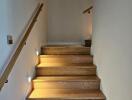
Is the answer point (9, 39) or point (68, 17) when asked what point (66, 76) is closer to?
point (9, 39)

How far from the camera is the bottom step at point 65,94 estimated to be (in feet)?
9.11

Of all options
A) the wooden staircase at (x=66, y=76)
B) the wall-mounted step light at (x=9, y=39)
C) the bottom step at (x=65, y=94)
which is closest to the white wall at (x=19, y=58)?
the wall-mounted step light at (x=9, y=39)

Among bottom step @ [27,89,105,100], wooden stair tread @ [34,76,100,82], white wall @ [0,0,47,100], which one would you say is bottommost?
bottom step @ [27,89,105,100]

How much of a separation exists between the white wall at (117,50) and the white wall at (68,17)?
242cm

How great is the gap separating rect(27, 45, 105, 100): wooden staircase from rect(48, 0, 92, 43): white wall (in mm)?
1368

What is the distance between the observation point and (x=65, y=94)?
292 cm

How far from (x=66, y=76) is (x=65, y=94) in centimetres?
59

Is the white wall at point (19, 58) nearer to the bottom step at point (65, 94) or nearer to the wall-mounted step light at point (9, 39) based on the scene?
the wall-mounted step light at point (9, 39)

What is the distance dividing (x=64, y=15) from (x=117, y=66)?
11.4 feet

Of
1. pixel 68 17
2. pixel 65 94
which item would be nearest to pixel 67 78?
pixel 65 94

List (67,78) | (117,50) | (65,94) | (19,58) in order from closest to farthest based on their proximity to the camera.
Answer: (117,50) → (19,58) → (65,94) → (67,78)

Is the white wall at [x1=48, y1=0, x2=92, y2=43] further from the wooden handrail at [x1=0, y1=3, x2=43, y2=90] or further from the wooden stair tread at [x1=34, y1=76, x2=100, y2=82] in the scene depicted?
the wooden handrail at [x1=0, y1=3, x2=43, y2=90]

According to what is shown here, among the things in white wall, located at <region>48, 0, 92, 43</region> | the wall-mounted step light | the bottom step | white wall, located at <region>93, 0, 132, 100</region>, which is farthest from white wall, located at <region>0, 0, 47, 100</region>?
white wall, located at <region>48, 0, 92, 43</region>

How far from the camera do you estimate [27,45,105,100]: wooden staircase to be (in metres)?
2.89
